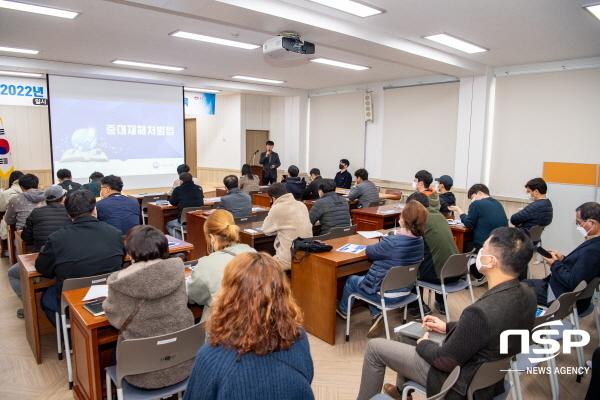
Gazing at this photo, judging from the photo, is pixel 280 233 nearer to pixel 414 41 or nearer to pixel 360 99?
pixel 414 41

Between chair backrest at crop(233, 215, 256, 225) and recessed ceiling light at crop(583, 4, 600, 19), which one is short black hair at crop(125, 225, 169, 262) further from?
recessed ceiling light at crop(583, 4, 600, 19)

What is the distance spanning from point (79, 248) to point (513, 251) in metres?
2.70

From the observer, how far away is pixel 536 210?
4.61m

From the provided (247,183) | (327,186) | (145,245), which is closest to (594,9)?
(327,186)

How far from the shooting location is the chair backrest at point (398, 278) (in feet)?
9.98

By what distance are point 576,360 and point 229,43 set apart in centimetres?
562

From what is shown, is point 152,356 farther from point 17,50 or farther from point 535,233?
point 17,50

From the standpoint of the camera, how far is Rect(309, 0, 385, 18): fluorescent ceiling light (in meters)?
4.12

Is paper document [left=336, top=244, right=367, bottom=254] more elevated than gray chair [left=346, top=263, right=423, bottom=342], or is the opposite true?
paper document [left=336, top=244, right=367, bottom=254]

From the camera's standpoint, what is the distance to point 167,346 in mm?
1959

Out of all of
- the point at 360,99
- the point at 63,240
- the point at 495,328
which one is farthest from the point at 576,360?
the point at 360,99

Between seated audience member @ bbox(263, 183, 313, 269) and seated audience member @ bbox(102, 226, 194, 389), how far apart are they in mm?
1779

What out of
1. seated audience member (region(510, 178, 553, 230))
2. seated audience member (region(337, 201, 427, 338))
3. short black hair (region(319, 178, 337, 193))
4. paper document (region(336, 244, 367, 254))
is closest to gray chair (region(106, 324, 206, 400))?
seated audience member (region(337, 201, 427, 338))

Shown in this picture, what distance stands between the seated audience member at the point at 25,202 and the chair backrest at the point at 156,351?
3.29m
